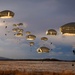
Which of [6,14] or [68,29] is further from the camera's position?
[6,14]

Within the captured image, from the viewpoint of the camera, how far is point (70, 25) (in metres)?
45.3

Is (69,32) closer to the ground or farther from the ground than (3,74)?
farther from the ground

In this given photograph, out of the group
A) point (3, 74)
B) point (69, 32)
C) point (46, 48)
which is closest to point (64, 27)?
point (69, 32)

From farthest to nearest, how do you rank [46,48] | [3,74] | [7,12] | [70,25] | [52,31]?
[46,48] < [52,31] < [7,12] < [3,74] < [70,25]

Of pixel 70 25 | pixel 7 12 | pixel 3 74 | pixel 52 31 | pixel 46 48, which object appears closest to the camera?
pixel 70 25

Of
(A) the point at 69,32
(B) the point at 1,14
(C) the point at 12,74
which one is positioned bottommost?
(C) the point at 12,74

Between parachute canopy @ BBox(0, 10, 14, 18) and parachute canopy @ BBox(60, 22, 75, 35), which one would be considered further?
parachute canopy @ BBox(0, 10, 14, 18)

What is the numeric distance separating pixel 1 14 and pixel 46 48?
34.0 m

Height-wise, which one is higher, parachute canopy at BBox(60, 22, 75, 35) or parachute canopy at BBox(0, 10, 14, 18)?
parachute canopy at BBox(0, 10, 14, 18)

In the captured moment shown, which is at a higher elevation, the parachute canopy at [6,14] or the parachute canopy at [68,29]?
the parachute canopy at [6,14]

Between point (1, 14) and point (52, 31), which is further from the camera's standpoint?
point (52, 31)

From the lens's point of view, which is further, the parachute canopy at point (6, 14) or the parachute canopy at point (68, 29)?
the parachute canopy at point (6, 14)

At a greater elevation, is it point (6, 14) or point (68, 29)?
point (6, 14)

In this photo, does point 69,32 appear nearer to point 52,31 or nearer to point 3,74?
point 3,74
